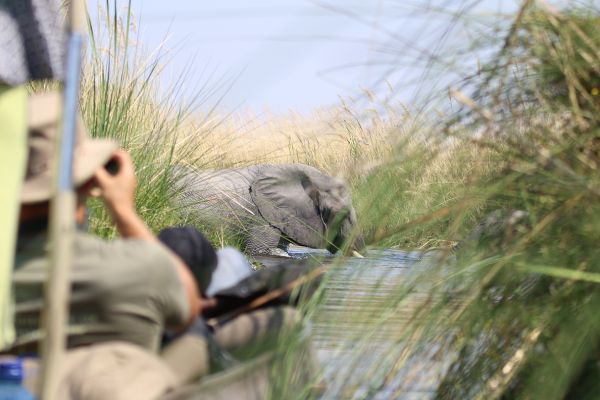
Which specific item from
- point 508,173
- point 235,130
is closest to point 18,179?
point 508,173

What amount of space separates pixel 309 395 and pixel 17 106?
649 mm

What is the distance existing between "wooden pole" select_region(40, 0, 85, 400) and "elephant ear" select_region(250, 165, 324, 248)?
32.7ft

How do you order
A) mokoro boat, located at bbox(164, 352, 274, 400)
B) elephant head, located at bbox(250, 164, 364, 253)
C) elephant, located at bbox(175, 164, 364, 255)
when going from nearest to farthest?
mokoro boat, located at bbox(164, 352, 274, 400)
elephant, located at bbox(175, 164, 364, 255)
elephant head, located at bbox(250, 164, 364, 253)

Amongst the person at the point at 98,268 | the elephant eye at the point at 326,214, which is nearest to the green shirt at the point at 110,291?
the person at the point at 98,268

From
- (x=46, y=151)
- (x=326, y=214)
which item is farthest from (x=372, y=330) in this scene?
(x=326, y=214)

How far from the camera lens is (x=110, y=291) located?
1.59 metres

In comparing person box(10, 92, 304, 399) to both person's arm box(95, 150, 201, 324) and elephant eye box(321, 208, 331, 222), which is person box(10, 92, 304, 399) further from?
elephant eye box(321, 208, 331, 222)

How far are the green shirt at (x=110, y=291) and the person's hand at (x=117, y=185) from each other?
122mm

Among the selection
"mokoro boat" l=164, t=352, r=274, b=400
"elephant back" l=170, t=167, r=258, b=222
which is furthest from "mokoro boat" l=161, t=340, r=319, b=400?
"elephant back" l=170, t=167, r=258, b=222

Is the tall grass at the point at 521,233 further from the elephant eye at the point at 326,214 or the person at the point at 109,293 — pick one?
the elephant eye at the point at 326,214

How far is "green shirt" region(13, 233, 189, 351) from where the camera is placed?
1579 mm

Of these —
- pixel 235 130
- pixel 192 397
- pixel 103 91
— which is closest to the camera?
pixel 192 397

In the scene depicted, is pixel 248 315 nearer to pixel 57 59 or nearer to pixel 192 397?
pixel 192 397

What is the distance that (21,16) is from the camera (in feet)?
7.57
